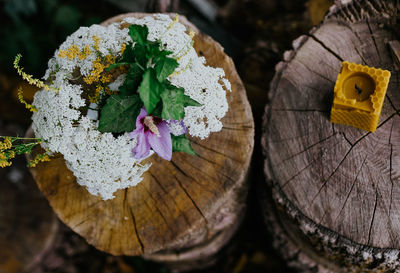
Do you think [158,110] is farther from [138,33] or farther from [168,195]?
[168,195]

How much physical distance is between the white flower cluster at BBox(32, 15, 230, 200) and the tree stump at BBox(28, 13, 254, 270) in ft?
0.37

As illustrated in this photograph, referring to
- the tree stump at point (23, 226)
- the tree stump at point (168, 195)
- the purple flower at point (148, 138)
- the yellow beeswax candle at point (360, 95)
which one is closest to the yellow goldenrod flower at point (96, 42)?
the purple flower at point (148, 138)

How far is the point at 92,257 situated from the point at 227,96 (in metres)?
1.83

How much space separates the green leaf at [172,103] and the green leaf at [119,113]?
5.0 inches

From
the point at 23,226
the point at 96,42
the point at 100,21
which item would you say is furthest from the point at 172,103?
the point at 23,226

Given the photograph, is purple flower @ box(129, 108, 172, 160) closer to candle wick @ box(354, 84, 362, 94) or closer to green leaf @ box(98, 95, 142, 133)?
green leaf @ box(98, 95, 142, 133)

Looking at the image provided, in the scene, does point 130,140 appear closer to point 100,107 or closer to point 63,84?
point 100,107

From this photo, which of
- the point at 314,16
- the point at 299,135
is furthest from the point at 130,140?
the point at 314,16

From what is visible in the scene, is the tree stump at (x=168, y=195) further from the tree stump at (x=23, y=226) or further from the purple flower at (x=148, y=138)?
the tree stump at (x=23, y=226)

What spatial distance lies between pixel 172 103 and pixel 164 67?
0.44 feet

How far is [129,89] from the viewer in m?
1.29

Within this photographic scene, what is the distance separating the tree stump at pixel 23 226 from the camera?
234 centimetres

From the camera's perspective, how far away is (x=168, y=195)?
1.55 metres

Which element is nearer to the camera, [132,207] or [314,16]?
[132,207]
